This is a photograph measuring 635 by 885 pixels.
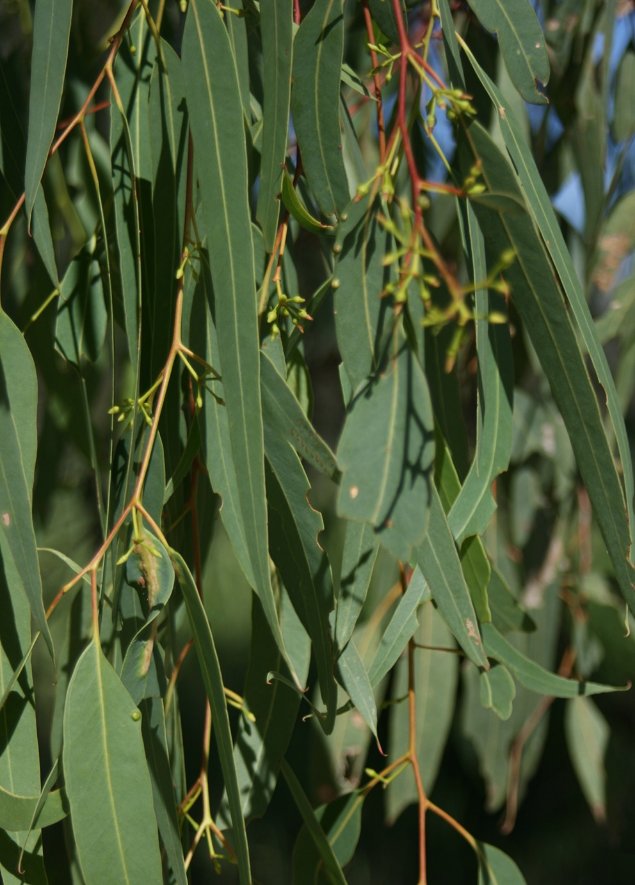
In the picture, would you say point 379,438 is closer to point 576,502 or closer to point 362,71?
point 362,71

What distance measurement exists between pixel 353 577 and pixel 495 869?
1.08 ft

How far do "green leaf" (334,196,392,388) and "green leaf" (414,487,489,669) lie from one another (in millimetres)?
92

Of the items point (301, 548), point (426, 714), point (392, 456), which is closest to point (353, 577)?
point (301, 548)

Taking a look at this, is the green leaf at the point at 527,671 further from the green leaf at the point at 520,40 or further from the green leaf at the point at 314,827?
the green leaf at the point at 520,40

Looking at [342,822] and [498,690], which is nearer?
[498,690]

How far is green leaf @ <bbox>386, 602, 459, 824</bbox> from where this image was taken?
1164 millimetres

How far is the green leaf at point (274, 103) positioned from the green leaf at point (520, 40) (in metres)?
0.13

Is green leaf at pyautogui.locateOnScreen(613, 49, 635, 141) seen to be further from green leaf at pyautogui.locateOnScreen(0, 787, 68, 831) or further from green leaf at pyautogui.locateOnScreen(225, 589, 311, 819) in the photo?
green leaf at pyautogui.locateOnScreen(0, 787, 68, 831)

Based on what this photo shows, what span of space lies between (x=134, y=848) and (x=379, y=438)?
10.7 inches

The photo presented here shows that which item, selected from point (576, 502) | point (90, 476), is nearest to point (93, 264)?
point (90, 476)

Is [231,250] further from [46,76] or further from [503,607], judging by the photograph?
[503,607]

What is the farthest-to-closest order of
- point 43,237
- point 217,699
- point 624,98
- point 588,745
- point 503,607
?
point 588,745
point 624,98
point 503,607
point 43,237
point 217,699

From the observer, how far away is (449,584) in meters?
0.61

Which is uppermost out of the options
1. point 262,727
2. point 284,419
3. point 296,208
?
point 296,208
